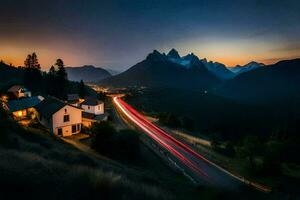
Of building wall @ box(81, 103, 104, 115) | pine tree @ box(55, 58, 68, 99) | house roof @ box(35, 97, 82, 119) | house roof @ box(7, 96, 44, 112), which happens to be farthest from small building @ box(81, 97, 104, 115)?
pine tree @ box(55, 58, 68, 99)

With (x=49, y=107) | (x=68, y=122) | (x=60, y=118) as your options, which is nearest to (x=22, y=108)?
(x=49, y=107)

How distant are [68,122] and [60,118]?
1812mm

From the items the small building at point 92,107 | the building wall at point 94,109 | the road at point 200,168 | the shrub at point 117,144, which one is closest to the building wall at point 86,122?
the small building at point 92,107

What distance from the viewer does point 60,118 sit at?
40.7m

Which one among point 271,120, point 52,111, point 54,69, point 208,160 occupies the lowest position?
point 271,120

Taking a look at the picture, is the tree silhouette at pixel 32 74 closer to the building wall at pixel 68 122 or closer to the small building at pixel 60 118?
the small building at pixel 60 118

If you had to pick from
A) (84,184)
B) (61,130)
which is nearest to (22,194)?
(84,184)

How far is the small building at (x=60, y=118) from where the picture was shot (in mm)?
40000

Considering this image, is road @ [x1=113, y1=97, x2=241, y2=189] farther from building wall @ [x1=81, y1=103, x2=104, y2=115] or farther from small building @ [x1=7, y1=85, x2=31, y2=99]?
small building @ [x1=7, y1=85, x2=31, y2=99]

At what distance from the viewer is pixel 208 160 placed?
3111 centimetres

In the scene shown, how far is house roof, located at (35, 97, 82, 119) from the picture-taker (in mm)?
40634

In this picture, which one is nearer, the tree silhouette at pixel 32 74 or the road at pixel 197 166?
the road at pixel 197 166

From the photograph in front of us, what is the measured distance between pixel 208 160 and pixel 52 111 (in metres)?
29.4

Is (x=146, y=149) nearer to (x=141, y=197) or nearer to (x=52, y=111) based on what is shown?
(x=52, y=111)
